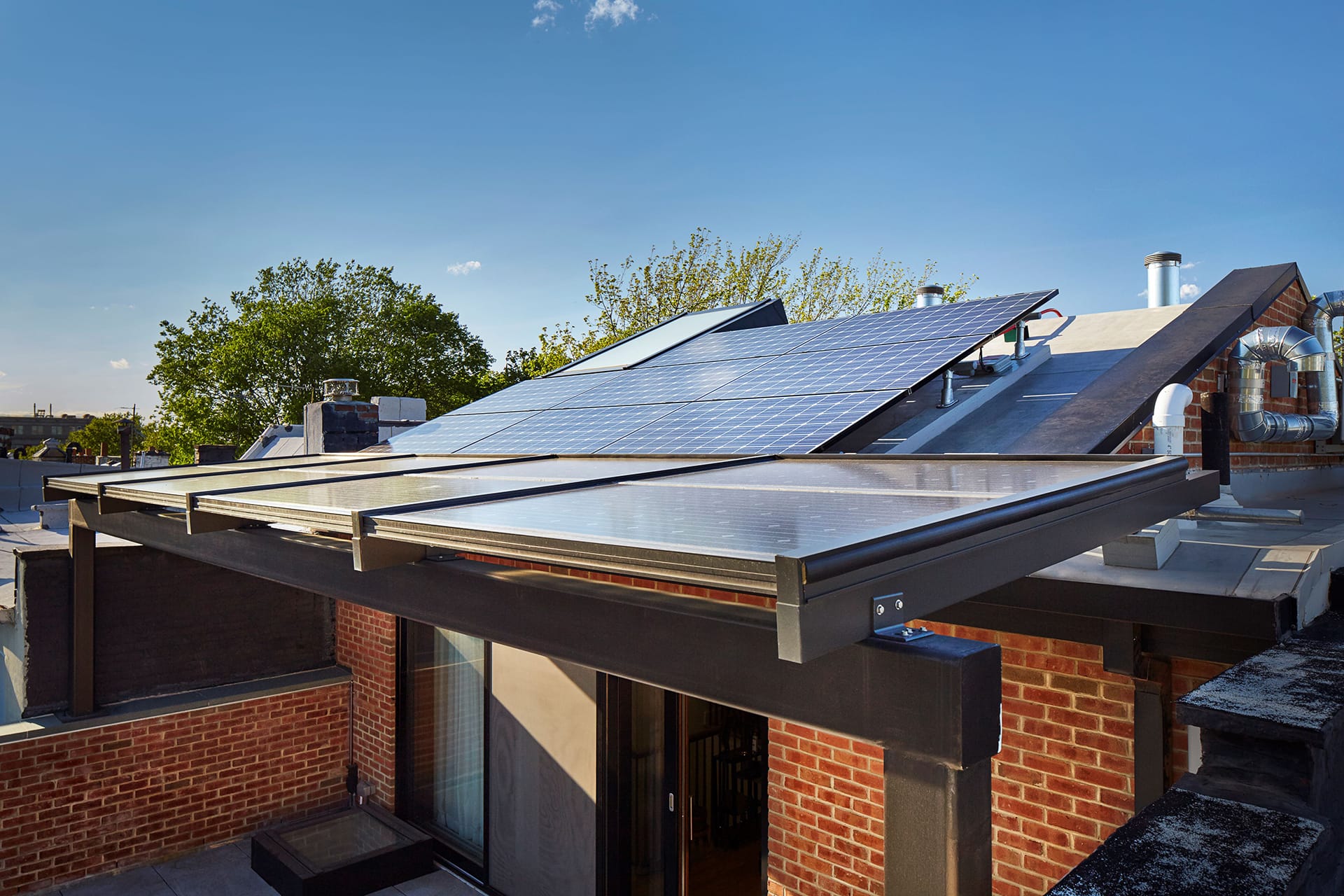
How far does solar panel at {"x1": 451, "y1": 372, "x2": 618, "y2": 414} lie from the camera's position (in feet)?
26.5

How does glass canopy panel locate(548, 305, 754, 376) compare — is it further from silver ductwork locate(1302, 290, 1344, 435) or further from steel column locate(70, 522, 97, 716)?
silver ductwork locate(1302, 290, 1344, 435)

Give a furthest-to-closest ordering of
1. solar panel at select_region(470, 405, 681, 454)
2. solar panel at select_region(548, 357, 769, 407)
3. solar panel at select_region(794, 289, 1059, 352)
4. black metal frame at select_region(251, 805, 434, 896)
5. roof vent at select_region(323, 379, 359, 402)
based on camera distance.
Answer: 1. roof vent at select_region(323, 379, 359, 402)
2. black metal frame at select_region(251, 805, 434, 896)
3. solar panel at select_region(548, 357, 769, 407)
4. solar panel at select_region(794, 289, 1059, 352)
5. solar panel at select_region(470, 405, 681, 454)

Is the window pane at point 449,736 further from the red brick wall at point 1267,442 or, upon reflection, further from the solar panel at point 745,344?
the red brick wall at point 1267,442

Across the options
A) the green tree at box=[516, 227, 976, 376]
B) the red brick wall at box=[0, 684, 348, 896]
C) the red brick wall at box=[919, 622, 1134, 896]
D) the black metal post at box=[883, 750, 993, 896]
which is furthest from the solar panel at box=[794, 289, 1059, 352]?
the green tree at box=[516, 227, 976, 376]

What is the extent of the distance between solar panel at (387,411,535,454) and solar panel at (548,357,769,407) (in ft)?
2.07

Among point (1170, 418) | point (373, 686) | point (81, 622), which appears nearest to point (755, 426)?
point (1170, 418)

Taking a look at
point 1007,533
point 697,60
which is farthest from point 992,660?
point 697,60

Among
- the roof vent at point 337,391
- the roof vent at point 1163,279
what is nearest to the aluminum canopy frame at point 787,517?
the roof vent at point 1163,279

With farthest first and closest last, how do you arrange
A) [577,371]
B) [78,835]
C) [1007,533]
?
1. [577,371]
2. [78,835]
3. [1007,533]

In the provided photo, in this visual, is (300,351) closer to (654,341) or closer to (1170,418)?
(654,341)

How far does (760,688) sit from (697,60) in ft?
115

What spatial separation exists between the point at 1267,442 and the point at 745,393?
460 cm

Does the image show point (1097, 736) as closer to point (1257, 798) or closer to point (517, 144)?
point (1257, 798)

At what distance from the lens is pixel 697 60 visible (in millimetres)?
33000
